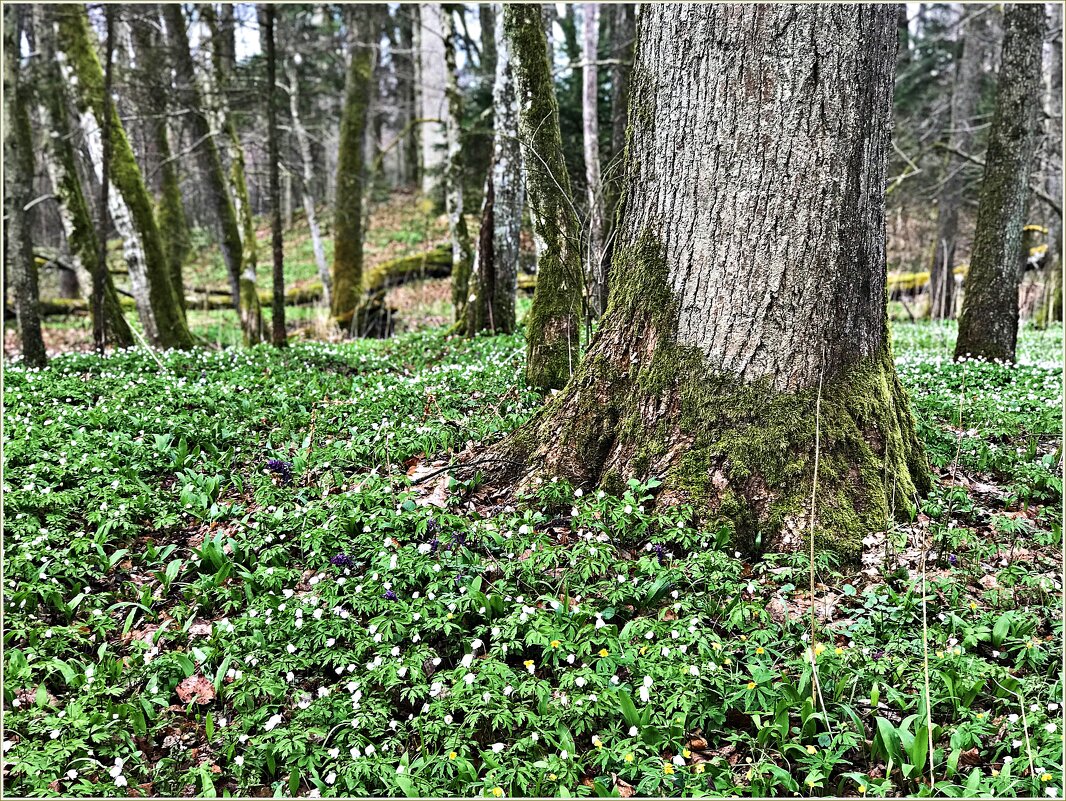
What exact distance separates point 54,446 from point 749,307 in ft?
15.8

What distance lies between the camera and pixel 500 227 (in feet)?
30.0

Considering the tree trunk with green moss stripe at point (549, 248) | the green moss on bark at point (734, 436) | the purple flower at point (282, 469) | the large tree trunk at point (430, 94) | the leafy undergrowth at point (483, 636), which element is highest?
the large tree trunk at point (430, 94)

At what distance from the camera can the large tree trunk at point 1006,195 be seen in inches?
312

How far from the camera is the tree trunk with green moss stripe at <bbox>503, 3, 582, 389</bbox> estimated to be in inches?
238

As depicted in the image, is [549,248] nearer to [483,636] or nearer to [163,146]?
[483,636]

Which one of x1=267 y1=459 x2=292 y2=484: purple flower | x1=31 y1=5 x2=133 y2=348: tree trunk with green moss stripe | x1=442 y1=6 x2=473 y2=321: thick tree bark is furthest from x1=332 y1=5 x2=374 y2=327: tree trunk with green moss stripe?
x1=267 y1=459 x2=292 y2=484: purple flower

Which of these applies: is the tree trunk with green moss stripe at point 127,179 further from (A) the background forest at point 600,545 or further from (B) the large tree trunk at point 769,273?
(B) the large tree trunk at point 769,273

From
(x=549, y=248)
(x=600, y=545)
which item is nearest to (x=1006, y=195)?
(x=549, y=248)

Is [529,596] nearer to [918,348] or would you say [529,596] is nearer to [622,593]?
[622,593]

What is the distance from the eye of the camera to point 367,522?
151 inches

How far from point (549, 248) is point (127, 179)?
691 centimetres

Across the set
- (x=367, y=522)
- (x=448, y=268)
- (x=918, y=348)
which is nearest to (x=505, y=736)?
(x=367, y=522)

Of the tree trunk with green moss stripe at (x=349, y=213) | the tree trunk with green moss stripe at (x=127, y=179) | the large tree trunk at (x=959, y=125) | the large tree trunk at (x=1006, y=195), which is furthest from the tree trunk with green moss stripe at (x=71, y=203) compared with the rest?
the large tree trunk at (x=959, y=125)

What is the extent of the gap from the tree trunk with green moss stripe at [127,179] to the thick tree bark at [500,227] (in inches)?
173
